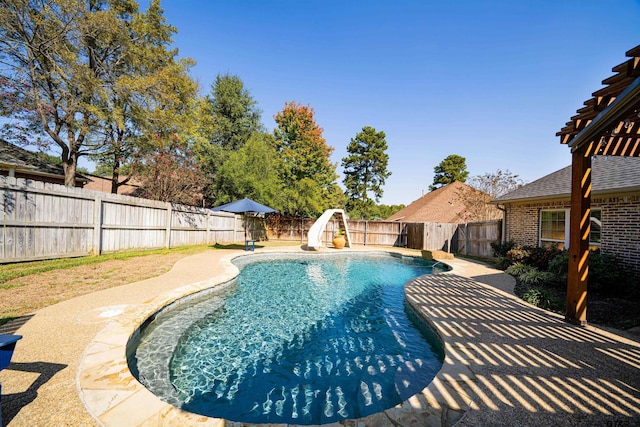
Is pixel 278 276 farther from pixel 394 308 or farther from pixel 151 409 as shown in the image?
pixel 151 409

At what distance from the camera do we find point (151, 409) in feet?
6.91

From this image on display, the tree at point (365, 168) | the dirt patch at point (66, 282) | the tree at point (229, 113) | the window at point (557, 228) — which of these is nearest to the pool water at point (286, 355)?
the dirt patch at point (66, 282)

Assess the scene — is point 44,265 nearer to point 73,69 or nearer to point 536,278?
point 73,69

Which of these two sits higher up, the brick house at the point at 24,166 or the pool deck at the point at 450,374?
the brick house at the point at 24,166

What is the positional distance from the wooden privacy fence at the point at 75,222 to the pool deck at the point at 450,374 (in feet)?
11.7

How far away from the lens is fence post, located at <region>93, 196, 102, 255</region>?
27.2 ft

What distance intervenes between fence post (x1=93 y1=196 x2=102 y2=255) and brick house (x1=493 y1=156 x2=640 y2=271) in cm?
1502

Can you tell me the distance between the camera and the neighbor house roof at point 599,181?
7.20 m

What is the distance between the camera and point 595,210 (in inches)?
316

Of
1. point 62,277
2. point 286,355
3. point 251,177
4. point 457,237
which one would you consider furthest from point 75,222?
point 457,237

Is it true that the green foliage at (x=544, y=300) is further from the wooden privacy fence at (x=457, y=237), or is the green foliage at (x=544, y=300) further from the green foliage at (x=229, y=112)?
the green foliage at (x=229, y=112)

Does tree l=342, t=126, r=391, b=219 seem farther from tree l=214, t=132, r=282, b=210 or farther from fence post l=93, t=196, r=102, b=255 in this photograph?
fence post l=93, t=196, r=102, b=255

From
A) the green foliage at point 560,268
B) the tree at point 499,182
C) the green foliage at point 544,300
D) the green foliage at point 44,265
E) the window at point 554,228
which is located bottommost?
the green foliage at point 544,300

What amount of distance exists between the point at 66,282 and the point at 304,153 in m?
20.4
